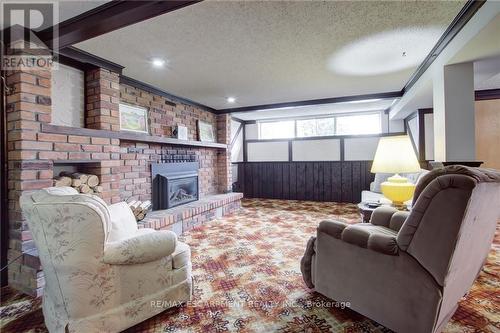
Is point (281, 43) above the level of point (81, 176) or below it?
above

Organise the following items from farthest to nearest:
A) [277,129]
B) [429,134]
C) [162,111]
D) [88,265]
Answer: [277,129], [429,134], [162,111], [88,265]

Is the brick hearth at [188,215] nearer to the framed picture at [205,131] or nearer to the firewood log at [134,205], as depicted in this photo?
the firewood log at [134,205]

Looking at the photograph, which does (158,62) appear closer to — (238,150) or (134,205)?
(134,205)

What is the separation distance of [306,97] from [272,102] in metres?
0.70

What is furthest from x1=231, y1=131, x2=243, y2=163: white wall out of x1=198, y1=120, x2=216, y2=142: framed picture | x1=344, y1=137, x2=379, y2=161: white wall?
x1=344, y1=137, x2=379, y2=161: white wall

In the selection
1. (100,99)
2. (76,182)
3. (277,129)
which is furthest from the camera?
(277,129)

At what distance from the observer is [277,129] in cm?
660

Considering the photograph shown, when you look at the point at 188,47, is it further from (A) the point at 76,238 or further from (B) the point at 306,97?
(B) the point at 306,97

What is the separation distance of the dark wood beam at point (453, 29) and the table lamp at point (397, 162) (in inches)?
37.8

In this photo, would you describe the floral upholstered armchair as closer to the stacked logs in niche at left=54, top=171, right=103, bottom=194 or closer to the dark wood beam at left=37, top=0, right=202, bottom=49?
the stacked logs in niche at left=54, top=171, right=103, bottom=194

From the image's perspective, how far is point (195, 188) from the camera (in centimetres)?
450

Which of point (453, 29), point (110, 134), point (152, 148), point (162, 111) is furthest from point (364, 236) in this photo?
point (162, 111)

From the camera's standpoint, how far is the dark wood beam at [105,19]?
1.58 meters

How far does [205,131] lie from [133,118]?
179 cm
